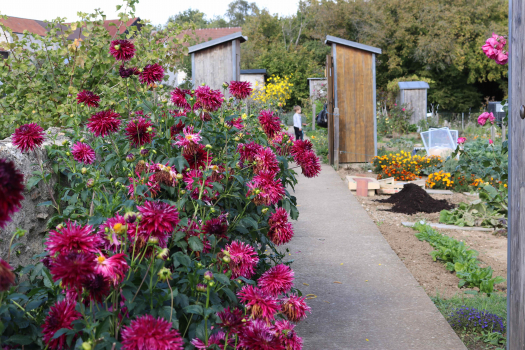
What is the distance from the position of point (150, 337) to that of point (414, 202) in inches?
228

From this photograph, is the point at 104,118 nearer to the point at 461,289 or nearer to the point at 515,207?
the point at 515,207

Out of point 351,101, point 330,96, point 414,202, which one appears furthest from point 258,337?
point 351,101

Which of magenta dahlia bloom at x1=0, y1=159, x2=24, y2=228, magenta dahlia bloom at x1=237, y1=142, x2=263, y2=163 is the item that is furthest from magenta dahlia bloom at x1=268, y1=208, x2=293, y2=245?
magenta dahlia bloom at x1=0, y1=159, x2=24, y2=228

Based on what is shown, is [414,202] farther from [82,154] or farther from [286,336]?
[286,336]

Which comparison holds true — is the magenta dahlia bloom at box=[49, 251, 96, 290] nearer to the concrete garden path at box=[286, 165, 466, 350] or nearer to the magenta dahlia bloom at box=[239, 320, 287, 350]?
the magenta dahlia bloom at box=[239, 320, 287, 350]

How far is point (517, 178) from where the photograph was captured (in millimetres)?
1987

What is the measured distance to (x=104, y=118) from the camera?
2010 mm

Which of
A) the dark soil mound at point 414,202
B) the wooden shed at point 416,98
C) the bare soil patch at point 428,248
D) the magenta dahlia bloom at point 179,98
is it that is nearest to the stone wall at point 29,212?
the magenta dahlia bloom at point 179,98

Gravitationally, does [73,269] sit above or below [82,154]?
below

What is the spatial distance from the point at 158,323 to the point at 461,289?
311 cm

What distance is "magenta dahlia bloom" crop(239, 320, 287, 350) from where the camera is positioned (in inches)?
58.4

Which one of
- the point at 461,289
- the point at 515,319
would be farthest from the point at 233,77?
the point at 515,319

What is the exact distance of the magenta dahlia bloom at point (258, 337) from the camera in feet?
4.87

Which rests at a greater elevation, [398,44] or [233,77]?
[398,44]
